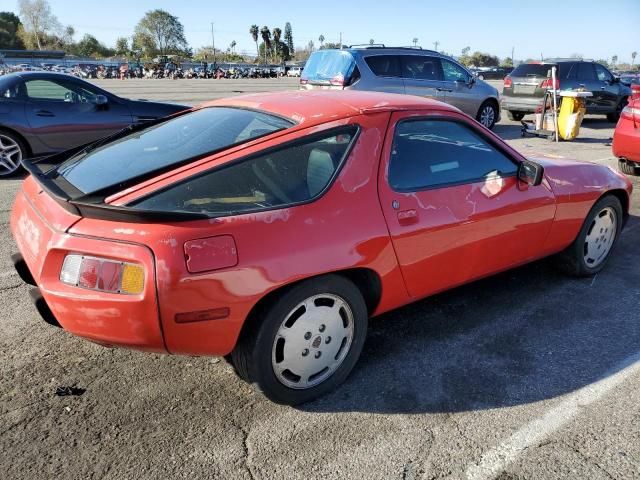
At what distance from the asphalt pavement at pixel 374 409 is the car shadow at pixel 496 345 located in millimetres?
11

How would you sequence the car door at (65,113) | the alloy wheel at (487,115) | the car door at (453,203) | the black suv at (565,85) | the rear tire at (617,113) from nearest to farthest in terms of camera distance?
the car door at (453,203)
the car door at (65,113)
the alloy wheel at (487,115)
the black suv at (565,85)
the rear tire at (617,113)

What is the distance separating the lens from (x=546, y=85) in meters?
11.7

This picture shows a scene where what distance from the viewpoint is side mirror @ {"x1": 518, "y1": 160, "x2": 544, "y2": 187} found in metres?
3.31

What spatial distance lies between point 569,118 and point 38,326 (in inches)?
449

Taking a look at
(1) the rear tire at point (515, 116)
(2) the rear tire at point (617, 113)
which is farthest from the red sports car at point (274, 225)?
(2) the rear tire at point (617, 113)

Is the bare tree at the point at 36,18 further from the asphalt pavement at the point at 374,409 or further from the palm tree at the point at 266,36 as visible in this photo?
the asphalt pavement at the point at 374,409

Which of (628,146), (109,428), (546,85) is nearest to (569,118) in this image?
(546,85)

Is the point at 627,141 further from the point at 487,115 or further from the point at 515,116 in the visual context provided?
the point at 515,116

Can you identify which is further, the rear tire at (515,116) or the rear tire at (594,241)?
the rear tire at (515,116)

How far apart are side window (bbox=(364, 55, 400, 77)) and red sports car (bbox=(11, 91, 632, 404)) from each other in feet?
24.6

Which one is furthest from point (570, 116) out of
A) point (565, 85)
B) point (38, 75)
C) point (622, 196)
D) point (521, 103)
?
point (38, 75)

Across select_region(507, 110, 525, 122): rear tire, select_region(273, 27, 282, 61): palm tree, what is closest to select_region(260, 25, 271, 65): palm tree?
select_region(273, 27, 282, 61): palm tree

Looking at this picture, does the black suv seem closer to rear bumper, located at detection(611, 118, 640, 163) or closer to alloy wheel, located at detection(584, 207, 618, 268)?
rear bumper, located at detection(611, 118, 640, 163)

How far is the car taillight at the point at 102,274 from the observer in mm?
2152
